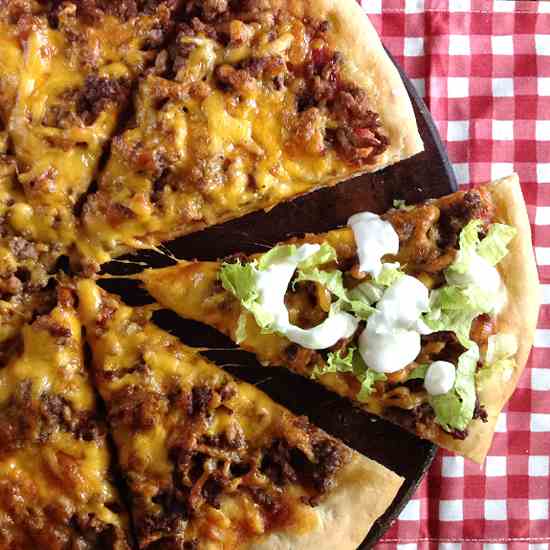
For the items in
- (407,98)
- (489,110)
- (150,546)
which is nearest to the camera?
(150,546)

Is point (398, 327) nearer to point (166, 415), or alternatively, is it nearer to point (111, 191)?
point (166, 415)

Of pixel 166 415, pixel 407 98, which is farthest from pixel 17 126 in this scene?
pixel 407 98

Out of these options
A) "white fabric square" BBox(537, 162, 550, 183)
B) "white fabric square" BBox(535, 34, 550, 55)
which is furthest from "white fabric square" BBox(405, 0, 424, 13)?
"white fabric square" BBox(537, 162, 550, 183)

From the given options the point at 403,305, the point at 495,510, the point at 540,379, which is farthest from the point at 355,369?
the point at 495,510

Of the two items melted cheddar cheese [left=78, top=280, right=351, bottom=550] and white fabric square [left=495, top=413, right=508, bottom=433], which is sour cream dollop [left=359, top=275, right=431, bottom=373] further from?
white fabric square [left=495, top=413, right=508, bottom=433]

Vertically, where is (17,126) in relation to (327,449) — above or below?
above
